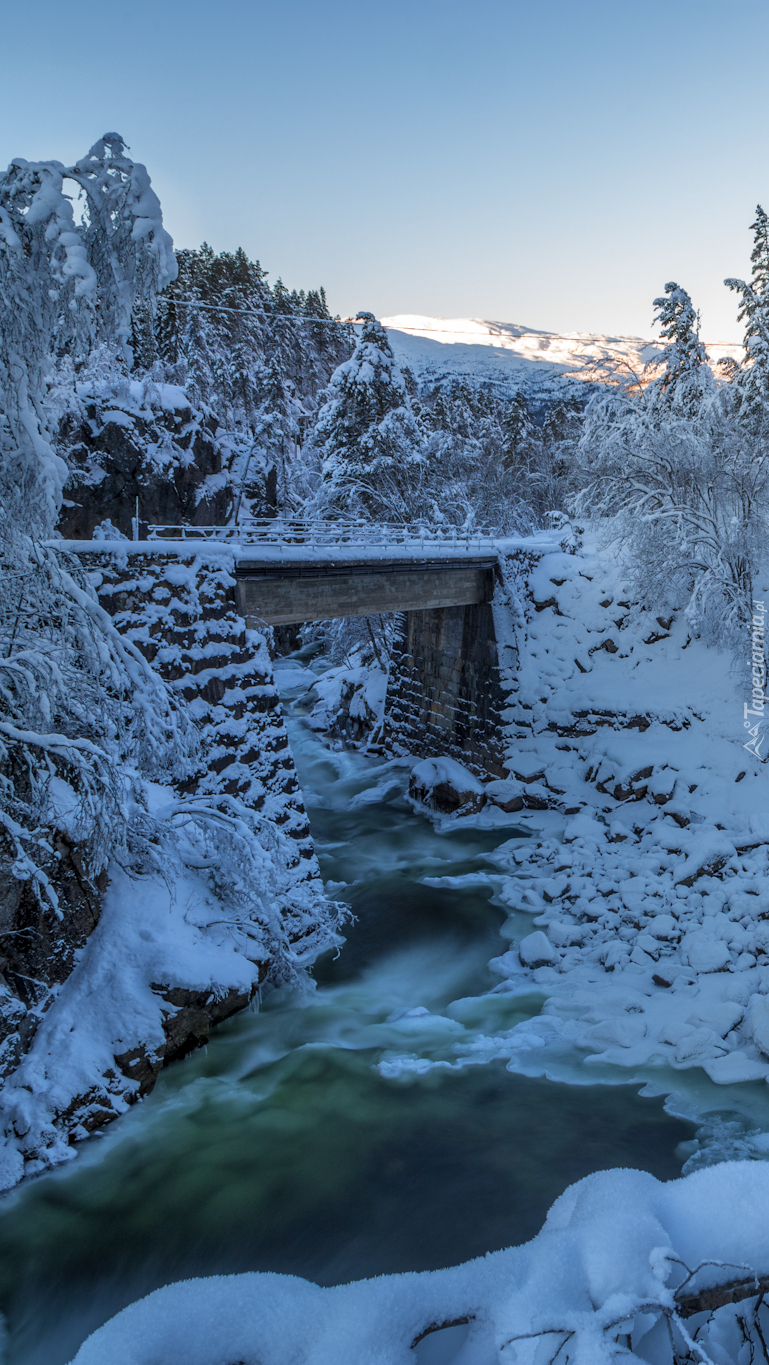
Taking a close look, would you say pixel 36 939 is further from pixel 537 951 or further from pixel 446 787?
pixel 446 787

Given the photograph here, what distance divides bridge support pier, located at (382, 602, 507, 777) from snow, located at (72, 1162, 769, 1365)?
15286 millimetres

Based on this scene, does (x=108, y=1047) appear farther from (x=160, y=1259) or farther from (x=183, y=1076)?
(x=160, y=1259)

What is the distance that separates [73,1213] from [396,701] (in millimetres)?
17107

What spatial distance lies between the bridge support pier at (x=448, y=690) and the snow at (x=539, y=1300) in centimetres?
1529

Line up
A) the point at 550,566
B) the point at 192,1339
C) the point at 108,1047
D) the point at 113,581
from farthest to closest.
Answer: the point at 550,566 < the point at 113,581 < the point at 108,1047 < the point at 192,1339

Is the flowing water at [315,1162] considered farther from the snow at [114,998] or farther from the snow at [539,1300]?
the snow at [539,1300]

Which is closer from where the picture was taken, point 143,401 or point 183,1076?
point 183,1076

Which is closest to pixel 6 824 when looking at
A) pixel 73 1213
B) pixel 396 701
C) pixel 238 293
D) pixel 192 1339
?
pixel 73 1213

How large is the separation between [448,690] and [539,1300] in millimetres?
18229

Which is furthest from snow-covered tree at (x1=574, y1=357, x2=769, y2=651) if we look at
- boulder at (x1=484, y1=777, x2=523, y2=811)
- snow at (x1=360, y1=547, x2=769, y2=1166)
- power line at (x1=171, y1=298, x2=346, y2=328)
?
power line at (x1=171, y1=298, x2=346, y2=328)

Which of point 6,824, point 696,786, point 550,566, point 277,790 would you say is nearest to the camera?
point 6,824

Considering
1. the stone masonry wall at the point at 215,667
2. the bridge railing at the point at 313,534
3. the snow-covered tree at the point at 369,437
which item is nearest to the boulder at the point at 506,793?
the bridge railing at the point at 313,534

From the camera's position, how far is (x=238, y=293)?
46.2 meters

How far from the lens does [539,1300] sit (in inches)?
116
